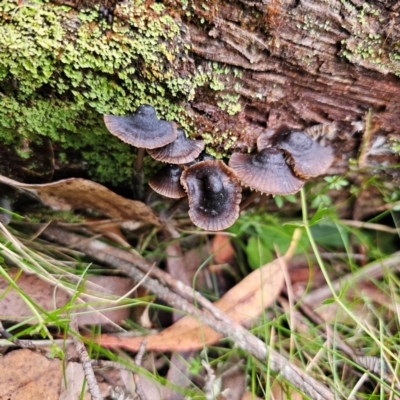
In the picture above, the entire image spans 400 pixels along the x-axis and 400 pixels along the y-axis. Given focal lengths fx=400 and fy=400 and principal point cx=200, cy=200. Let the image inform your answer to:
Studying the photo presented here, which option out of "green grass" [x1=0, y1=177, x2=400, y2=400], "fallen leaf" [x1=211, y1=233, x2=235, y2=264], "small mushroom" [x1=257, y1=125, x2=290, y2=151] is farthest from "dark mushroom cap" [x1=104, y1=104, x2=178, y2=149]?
"fallen leaf" [x1=211, y1=233, x2=235, y2=264]

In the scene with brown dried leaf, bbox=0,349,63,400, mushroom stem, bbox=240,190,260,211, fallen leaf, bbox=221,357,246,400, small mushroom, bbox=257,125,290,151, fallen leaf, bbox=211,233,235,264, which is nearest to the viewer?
brown dried leaf, bbox=0,349,63,400

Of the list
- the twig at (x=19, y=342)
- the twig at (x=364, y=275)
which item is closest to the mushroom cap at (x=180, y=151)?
the twig at (x=19, y=342)

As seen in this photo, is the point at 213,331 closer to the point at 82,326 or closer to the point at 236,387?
the point at 236,387

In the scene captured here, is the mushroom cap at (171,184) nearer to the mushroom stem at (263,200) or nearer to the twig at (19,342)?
the mushroom stem at (263,200)

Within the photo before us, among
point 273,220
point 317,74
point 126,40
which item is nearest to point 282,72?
point 317,74

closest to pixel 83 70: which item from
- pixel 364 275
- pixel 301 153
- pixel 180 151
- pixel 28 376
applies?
pixel 180 151

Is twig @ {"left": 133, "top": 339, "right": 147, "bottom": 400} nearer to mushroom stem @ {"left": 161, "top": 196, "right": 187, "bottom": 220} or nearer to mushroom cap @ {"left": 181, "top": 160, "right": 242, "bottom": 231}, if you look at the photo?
mushroom cap @ {"left": 181, "top": 160, "right": 242, "bottom": 231}
